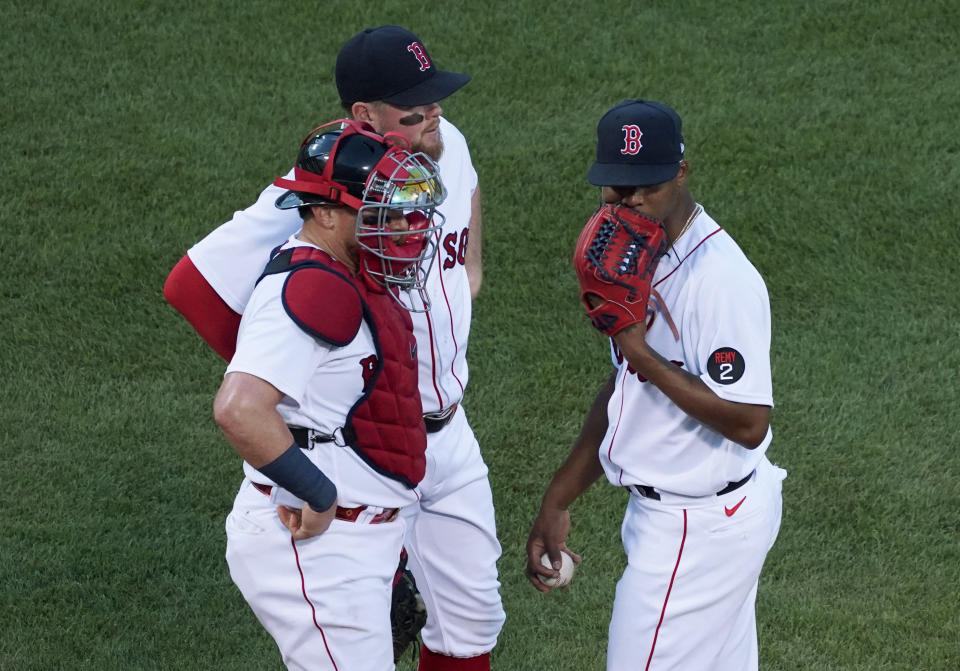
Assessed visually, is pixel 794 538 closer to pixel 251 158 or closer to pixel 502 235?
pixel 502 235

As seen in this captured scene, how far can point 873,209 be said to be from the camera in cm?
759

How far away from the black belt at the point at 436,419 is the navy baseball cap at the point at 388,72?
957 mm

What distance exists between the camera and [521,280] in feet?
23.6

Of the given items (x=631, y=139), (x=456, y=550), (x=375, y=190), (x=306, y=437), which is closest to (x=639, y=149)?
(x=631, y=139)

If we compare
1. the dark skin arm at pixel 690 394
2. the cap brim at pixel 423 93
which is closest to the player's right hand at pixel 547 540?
the dark skin arm at pixel 690 394

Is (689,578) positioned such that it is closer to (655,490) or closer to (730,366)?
(655,490)

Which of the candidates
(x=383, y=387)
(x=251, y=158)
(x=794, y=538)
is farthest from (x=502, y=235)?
(x=383, y=387)

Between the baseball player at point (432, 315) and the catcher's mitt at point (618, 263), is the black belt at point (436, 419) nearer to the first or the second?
the baseball player at point (432, 315)

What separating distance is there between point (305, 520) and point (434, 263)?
1.08 meters

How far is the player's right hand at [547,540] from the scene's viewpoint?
3852mm

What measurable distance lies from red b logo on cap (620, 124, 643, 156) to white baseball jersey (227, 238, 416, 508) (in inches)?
Result: 32.0

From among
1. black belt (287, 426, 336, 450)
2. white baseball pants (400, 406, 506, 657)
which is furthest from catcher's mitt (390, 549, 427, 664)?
black belt (287, 426, 336, 450)

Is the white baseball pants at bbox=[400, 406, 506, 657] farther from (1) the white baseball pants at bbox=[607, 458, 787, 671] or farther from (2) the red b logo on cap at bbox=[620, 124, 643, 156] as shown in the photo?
(2) the red b logo on cap at bbox=[620, 124, 643, 156]

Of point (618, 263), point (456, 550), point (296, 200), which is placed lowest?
point (456, 550)
